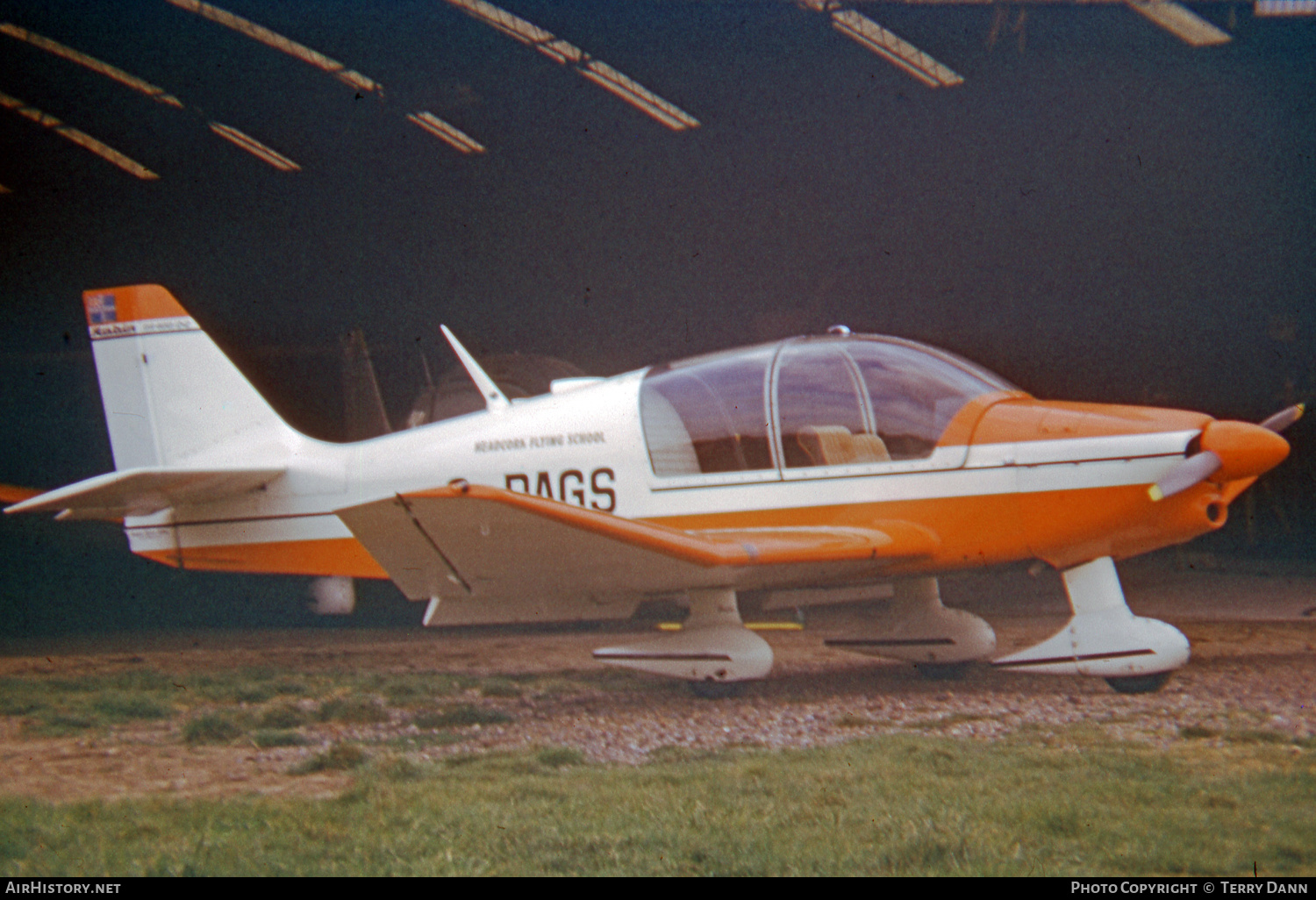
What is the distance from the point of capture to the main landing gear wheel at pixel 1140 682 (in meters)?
3.54

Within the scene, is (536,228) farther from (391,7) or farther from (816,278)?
(816,278)

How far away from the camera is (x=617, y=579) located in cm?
354

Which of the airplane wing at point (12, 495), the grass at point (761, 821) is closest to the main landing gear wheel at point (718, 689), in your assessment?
the grass at point (761, 821)

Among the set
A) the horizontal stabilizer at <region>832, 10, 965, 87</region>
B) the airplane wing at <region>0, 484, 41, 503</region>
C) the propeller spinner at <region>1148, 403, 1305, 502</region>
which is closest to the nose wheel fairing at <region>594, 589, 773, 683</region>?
the propeller spinner at <region>1148, 403, 1305, 502</region>

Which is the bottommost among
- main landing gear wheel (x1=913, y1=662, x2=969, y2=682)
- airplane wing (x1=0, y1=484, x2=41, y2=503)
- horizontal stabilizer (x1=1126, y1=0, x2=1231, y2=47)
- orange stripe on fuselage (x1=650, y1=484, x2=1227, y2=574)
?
main landing gear wheel (x1=913, y1=662, x2=969, y2=682)

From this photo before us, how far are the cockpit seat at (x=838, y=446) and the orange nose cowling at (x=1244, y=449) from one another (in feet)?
3.94

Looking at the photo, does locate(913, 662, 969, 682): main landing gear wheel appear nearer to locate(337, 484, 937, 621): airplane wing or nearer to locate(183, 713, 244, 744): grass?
locate(337, 484, 937, 621): airplane wing

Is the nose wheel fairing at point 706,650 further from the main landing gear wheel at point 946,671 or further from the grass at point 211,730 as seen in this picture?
the grass at point 211,730

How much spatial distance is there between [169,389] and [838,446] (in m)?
3.38

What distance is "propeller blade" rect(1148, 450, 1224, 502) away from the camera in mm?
3344

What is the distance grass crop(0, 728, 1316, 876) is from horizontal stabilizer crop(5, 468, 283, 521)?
65.3 inches

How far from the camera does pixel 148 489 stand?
4.30m

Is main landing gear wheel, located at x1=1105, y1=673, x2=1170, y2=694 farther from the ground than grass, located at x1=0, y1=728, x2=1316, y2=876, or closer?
closer

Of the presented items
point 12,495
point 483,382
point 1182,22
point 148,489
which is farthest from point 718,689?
point 1182,22
